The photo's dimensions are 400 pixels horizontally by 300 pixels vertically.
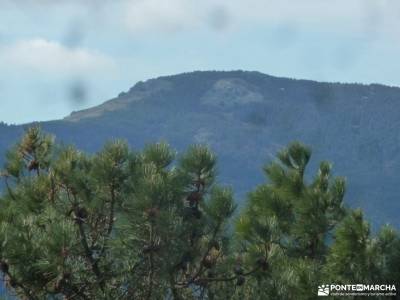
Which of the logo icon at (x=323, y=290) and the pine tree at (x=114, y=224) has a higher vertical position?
the pine tree at (x=114, y=224)

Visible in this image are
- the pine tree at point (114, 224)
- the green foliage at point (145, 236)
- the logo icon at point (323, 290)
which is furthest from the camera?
the logo icon at point (323, 290)

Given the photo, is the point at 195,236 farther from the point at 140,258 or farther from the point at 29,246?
the point at 29,246

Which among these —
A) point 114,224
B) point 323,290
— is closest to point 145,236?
point 114,224

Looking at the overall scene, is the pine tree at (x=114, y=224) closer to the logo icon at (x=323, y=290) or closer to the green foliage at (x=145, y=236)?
the green foliage at (x=145, y=236)

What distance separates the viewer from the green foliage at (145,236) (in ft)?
39.2

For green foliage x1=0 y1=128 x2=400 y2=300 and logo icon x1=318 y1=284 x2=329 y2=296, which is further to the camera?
logo icon x1=318 y1=284 x2=329 y2=296

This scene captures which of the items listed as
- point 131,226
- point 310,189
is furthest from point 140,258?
point 310,189

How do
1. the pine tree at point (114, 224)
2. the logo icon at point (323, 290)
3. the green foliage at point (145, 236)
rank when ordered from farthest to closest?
the logo icon at point (323, 290), the green foliage at point (145, 236), the pine tree at point (114, 224)

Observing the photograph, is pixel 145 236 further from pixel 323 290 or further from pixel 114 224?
pixel 323 290

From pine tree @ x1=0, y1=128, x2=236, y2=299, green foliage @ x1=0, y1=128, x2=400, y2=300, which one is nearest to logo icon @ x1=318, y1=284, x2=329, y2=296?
green foliage @ x1=0, y1=128, x2=400, y2=300

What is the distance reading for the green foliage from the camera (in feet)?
39.2

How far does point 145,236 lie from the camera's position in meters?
12.2

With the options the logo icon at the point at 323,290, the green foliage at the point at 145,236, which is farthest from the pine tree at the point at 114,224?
the logo icon at the point at 323,290

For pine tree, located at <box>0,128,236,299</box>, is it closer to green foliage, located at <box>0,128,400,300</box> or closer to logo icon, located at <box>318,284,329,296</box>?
green foliage, located at <box>0,128,400,300</box>
